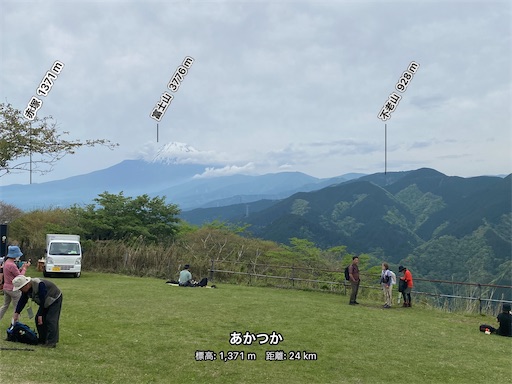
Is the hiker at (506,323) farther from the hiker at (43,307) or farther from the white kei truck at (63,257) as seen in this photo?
the white kei truck at (63,257)

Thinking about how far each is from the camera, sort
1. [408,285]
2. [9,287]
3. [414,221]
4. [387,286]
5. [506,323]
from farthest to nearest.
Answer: [414,221] < [408,285] < [387,286] < [506,323] < [9,287]

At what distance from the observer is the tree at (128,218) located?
2603 cm

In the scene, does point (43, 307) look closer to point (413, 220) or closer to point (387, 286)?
point (387, 286)

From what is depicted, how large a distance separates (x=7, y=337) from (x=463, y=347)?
31.0ft

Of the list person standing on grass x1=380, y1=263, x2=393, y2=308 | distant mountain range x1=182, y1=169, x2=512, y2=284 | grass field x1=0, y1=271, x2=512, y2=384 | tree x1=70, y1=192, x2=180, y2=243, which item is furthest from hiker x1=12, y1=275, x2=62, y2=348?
distant mountain range x1=182, y1=169, x2=512, y2=284

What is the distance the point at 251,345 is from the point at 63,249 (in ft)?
49.6

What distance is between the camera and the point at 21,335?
7.72m

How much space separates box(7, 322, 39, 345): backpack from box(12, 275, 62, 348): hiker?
0.10m

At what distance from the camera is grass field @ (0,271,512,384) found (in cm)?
683

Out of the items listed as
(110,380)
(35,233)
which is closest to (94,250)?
(35,233)

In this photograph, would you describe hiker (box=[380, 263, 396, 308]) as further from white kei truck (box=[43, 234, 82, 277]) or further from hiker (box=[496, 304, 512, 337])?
white kei truck (box=[43, 234, 82, 277])

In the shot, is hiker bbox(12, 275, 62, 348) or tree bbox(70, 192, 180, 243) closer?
hiker bbox(12, 275, 62, 348)

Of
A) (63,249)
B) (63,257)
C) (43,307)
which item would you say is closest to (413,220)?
(63,249)

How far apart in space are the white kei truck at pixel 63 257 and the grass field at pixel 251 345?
6.15 meters
